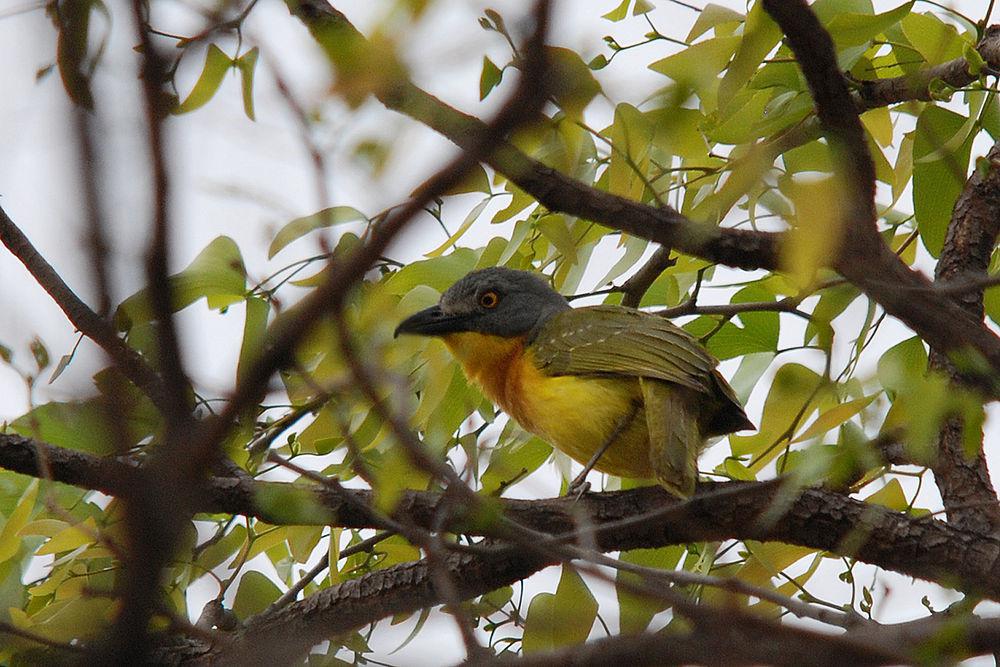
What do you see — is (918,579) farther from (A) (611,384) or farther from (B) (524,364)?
(B) (524,364)

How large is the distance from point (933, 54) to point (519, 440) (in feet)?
7.01

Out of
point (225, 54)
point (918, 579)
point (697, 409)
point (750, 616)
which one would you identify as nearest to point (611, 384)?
point (697, 409)

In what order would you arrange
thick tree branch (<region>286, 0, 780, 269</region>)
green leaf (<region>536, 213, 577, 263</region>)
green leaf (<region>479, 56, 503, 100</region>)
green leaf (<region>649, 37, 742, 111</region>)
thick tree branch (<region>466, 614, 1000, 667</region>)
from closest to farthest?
thick tree branch (<region>466, 614, 1000, 667</region>), thick tree branch (<region>286, 0, 780, 269</region>), green leaf (<region>479, 56, 503, 100</region>), green leaf (<region>649, 37, 742, 111</region>), green leaf (<region>536, 213, 577, 263</region>)

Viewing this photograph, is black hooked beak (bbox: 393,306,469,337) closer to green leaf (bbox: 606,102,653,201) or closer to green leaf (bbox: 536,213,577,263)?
green leaf (bbox: 536,213,577,263)

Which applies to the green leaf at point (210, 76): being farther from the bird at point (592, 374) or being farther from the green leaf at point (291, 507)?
the green leaf at point (291, 507)

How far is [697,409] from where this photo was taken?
13.5 ft

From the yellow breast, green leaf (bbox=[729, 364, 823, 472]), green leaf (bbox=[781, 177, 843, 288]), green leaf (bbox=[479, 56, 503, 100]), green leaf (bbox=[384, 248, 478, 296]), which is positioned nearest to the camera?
green leaf (bbox=[781, 177, 843, 288])

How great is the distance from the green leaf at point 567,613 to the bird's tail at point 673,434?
1.81 ft

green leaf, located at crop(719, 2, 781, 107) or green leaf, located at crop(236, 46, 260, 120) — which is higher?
green leaf, located at crop(236, 46, 260, 120)

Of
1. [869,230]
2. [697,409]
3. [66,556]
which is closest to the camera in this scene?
[869,230]

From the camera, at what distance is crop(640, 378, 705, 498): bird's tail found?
12.1ft

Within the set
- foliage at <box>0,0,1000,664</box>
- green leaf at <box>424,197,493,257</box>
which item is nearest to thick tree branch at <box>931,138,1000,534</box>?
foliage at <box>0,0,1000,664</box>

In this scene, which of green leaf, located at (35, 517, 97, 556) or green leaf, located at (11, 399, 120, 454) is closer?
green leaf, located at (11, 399, 120, 454)

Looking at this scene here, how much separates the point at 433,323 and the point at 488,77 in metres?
1.99
